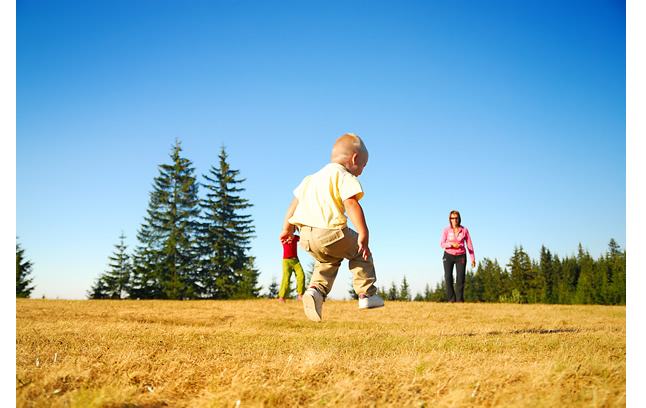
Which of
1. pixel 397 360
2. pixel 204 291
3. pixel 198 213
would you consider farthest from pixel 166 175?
pixel 397 360

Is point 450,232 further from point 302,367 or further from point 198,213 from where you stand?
point 198,213

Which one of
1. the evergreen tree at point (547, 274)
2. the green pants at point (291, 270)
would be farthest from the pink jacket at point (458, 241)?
the evergreen tree at point (547, 274)

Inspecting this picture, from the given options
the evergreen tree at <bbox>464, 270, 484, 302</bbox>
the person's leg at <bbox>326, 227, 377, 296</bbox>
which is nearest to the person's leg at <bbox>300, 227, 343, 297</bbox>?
the person's leg at <bbox>326, 227, 377, 296</bbox>

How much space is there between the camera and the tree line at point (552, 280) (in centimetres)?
1581

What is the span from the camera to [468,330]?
17.9 ft

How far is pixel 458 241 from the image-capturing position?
1028 centimetres

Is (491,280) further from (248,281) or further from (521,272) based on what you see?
(248,281)

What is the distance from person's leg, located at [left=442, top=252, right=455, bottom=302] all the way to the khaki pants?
664 centimetres

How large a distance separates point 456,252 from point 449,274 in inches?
20.7

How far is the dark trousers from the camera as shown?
10.3 meters

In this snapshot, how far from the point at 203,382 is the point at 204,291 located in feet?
73.5

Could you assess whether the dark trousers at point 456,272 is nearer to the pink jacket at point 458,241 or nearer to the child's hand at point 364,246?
the pink jacket at point 458,241

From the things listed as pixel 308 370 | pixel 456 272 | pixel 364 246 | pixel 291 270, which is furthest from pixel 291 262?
pixel 308 370

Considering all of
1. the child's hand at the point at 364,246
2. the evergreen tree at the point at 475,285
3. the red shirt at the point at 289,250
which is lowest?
the evergreen tree at the point at 475,285
